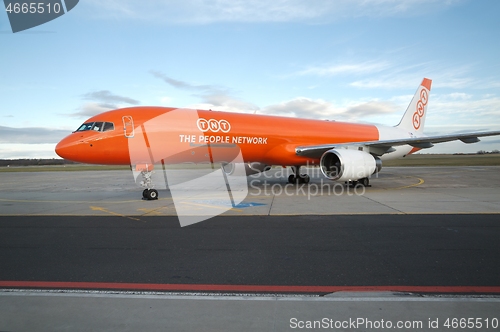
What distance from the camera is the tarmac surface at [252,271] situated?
337 cm

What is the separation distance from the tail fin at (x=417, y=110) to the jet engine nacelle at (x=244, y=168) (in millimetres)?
10438

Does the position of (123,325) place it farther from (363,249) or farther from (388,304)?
(363,249)

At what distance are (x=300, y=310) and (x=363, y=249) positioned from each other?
8.55 feet

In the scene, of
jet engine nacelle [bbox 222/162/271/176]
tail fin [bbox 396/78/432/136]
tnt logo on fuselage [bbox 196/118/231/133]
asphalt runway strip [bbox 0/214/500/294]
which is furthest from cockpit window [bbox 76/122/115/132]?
tail fin [bbox 396/78/432/136]

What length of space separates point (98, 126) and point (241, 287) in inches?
388

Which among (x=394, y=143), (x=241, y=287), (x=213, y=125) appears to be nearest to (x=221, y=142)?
(x=213, y=125)

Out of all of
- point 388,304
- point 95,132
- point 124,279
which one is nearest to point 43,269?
point 124,279

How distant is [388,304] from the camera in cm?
360

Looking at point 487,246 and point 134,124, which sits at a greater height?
point 134,124

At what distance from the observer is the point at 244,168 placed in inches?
706

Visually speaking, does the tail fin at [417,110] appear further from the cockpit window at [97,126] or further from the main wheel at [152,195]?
the cockpit window at [97,126]

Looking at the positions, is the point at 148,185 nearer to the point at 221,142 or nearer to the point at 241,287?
the point at 221,142

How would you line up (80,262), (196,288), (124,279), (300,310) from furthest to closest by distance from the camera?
(80,262)
(124,279)
(196,288)
(300,310)

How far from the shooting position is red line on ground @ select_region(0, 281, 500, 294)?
3.99m
